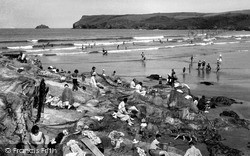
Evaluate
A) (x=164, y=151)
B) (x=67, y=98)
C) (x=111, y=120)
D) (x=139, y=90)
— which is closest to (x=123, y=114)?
(x=111, y=120)

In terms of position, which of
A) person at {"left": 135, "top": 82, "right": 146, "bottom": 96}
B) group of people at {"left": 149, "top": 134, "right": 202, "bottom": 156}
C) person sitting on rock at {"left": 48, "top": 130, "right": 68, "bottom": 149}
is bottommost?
group of people at {"left": 149, "top": 134, "right": 202, "bottom": 156}

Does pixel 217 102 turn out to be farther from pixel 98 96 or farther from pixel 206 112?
pixel 98 96

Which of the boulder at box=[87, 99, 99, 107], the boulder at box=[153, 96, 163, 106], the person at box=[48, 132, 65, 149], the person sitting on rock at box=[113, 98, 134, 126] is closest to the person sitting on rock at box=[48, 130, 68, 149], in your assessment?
the person at box=[48, 132, 65, 149]

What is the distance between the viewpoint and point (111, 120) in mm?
14312

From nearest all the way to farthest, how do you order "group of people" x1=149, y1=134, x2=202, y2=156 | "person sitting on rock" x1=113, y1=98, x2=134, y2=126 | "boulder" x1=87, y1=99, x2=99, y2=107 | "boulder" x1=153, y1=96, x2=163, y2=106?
"group of people" x1=149, y1=134, x2=202, y2=156 → "person sitting on rock" x1=113, y1=98, x2=134, y2=126 → "boulder" x1=87, y1=99, x2=99, y2=107 → "boulder" x1=153, y1=96, x2=163, y2=106

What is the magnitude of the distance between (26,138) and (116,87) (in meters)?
10.5

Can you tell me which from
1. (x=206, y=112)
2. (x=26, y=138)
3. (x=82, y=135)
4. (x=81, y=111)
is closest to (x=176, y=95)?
(x=206, y=112)

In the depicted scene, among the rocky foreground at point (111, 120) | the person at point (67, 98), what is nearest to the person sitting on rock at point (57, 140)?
the rocky foreground at point (111, 120)

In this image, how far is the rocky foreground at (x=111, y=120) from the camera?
473 inches

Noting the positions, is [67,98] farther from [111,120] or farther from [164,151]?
[164,151]

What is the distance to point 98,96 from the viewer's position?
58.5ft

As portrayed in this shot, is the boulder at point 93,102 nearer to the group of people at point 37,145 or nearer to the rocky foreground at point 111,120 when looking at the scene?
the rocky foreground at point 111,120

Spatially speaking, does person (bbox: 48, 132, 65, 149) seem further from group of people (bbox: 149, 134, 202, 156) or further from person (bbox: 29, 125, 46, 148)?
group of people (bbox: 149, 134, 202, 156)

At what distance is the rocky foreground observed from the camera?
39.4 feet
